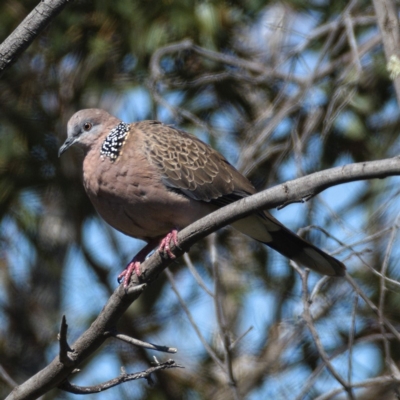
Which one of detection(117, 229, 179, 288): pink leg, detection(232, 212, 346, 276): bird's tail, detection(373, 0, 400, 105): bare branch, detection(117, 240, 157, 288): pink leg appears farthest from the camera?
detection(232, 212, 346, 276): bird's tail

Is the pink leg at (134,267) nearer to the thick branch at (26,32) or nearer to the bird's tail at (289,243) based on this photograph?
the bird's tail at (289,243)

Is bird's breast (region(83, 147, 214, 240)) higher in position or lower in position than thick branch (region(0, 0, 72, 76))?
lower

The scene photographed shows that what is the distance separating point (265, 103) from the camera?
6066 mm

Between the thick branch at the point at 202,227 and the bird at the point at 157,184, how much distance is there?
1.56ft

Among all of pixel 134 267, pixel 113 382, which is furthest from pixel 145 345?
pixel 134 267

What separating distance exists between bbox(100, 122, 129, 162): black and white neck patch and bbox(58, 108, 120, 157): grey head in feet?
0.27

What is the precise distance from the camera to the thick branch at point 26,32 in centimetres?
311

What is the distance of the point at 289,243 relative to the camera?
4219 mm

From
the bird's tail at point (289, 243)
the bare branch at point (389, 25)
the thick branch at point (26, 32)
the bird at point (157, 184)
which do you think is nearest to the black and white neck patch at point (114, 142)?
the bird at point (157, 184)

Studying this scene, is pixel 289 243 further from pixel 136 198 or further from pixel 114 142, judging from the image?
pixel 114 142

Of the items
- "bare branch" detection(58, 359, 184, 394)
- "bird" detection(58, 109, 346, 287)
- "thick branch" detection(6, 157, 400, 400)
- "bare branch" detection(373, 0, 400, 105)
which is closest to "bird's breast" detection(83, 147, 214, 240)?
"bird" detection(58, 109, 346, 287)

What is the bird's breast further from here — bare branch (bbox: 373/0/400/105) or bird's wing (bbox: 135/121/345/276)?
bare branch (bbox: 373/0/400/105)

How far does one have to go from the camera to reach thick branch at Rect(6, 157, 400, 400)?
2639mm

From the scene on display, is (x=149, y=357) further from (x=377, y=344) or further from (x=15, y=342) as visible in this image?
(x=377, y=344)
